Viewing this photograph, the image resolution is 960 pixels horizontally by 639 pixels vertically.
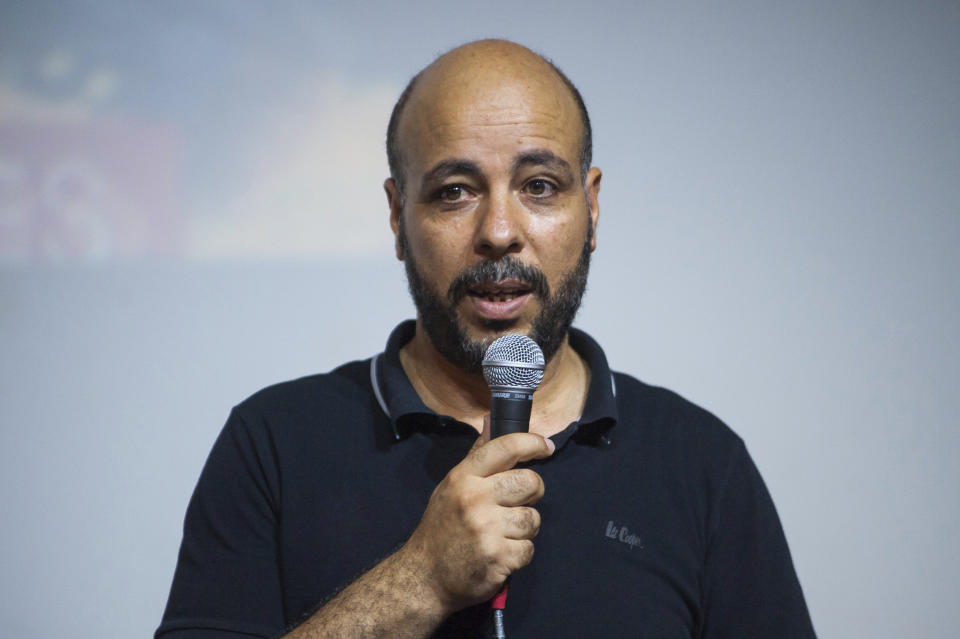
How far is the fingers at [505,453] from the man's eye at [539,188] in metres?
0.57

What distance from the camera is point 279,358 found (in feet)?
8.02

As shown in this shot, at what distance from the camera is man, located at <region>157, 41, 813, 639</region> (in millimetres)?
1385

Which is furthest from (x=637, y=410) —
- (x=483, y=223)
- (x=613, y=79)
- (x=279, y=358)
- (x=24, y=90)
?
(x=24, y=90)

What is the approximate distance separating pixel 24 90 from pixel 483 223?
5.87 feet

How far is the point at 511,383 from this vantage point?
1201 mm

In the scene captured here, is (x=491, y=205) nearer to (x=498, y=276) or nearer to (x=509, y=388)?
(x=498, y=276)

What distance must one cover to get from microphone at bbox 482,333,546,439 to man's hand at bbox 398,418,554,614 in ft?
0.18

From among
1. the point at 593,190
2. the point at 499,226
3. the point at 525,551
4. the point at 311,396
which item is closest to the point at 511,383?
the point at 525,551

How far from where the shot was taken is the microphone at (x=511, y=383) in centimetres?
118

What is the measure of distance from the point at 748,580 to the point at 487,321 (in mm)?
687

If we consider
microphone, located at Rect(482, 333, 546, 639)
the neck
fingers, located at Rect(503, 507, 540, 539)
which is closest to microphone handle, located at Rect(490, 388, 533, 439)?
microphone, located at Rect(482, 333, 546, 639)

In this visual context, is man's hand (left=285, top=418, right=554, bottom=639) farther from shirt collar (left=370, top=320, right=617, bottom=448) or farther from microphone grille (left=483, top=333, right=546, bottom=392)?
shirt collar (left=370, top=320, right=617, bottom=448)

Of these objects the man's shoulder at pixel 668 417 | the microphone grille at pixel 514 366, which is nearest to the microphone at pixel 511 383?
the microphone grille at pixel 514 366

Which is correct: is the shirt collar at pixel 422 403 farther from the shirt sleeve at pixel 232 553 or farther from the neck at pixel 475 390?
the shirt sleeve at pixel 232 553
